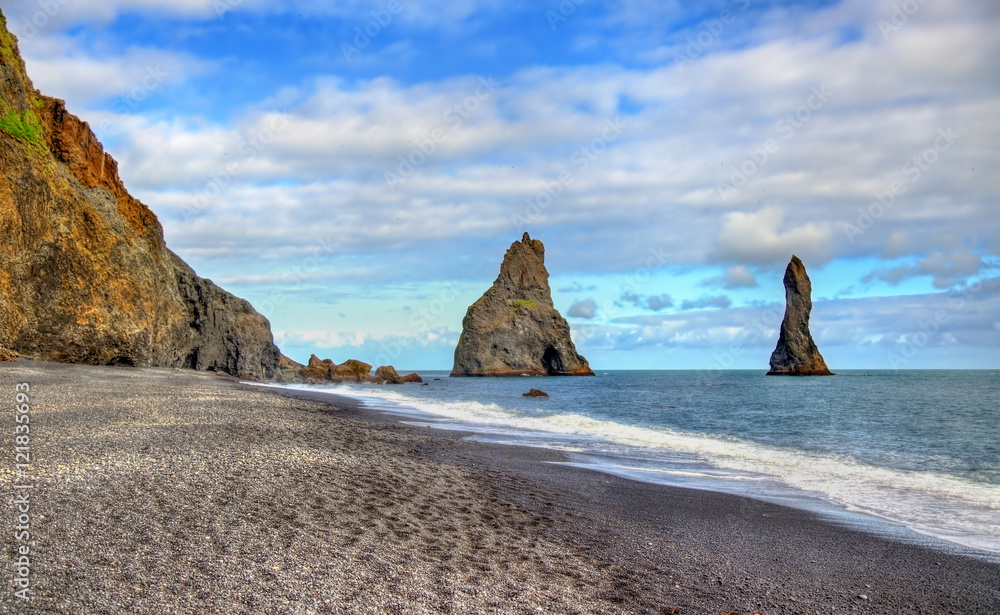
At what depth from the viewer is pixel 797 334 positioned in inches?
4892

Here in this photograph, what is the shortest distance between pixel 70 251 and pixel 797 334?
4815 inches

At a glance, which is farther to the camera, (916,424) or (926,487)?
(916,424)

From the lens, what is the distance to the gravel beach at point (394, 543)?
211 inches

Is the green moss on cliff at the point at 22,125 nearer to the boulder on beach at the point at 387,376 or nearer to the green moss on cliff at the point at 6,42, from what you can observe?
the green moss on cliff at the point at 6,42

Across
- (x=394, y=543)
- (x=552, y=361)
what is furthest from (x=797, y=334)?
(x=394, y=543)

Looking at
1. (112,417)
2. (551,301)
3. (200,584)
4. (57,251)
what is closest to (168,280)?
(57,251)

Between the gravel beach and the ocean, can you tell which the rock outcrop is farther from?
the gravel beach

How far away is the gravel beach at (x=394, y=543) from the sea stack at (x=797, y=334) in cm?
12139

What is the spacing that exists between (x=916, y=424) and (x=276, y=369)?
6634 cm

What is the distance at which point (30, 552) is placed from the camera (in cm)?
550

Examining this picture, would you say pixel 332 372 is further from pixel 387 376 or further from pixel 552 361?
pixel 552 361

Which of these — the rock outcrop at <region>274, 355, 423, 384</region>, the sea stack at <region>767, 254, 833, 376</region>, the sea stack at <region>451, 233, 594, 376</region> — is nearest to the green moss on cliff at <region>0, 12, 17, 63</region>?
the rock outcrop at <region>274, 355, 423, 384</region>

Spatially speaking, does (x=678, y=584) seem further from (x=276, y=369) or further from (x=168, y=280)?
(x=276, y=369)

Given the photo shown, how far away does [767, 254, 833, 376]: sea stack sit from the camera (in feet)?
397
